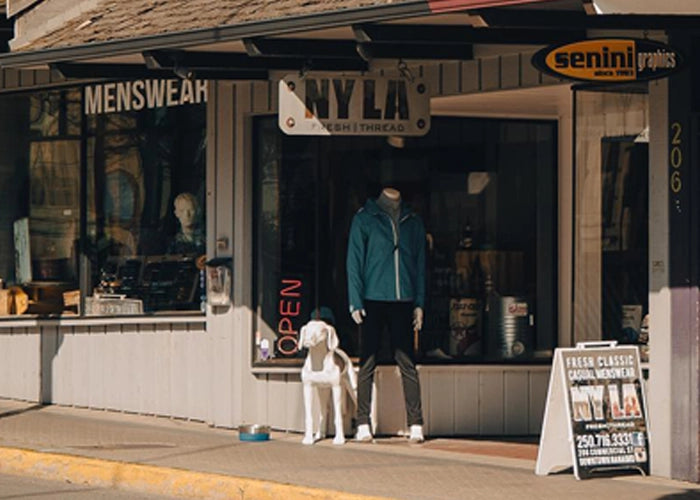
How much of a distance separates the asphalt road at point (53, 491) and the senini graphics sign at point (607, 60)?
3.97 meters

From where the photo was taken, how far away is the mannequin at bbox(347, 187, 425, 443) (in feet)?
43.1

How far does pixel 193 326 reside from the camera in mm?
14562

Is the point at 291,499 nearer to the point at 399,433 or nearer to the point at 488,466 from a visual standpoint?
the point at 488,466

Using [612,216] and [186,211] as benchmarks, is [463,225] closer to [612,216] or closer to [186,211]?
[612,216]

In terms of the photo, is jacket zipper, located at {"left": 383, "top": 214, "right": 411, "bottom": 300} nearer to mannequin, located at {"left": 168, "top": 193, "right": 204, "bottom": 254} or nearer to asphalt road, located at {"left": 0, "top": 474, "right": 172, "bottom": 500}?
mannequin, located at {"left": 168, "top": 193, "right": 204, "bottom": 254}

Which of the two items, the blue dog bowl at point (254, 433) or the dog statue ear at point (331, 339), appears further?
the blue dog bowl at point (254, 433)

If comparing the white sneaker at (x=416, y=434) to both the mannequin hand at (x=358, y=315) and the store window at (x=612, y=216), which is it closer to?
the mannequin hand at (x=358, y=315)

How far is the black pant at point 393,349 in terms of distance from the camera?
13.1 meters

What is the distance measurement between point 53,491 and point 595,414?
378 cm

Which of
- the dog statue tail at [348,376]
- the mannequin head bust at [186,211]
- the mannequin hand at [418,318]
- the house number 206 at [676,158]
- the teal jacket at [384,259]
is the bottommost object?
the dog statue tail at [348,376]

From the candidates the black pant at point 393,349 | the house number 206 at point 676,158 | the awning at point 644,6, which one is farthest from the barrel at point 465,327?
the awning at point 644,6

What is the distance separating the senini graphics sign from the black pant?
9.64 ft

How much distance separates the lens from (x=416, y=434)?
13.1 meters

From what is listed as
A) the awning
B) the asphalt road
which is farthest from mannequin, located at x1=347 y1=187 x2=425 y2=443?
the awning
